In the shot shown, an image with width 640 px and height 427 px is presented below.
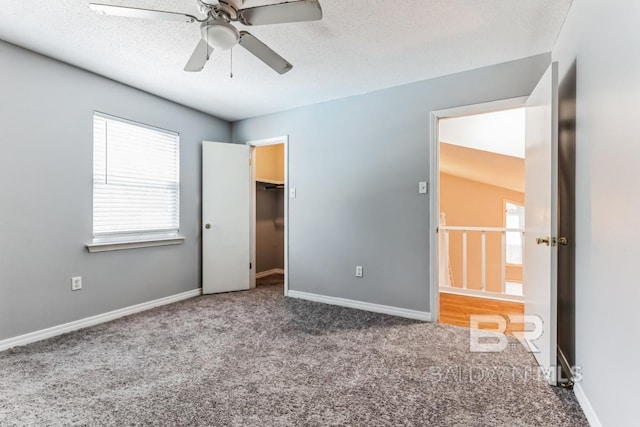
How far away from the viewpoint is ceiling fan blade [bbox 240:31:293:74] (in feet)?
5.94

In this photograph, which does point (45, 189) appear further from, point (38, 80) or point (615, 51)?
point (615, 51)

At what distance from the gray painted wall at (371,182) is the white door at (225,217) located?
2.26 feet

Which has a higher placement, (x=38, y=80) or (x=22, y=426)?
(x=38, y=80)

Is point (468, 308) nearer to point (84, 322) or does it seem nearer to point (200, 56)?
point (200, 56)

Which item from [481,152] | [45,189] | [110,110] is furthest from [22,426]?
[481,152]

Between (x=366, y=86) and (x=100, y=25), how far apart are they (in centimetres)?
224

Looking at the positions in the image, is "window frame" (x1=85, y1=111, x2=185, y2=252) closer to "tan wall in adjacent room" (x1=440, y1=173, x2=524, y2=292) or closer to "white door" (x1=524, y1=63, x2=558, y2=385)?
"white door" (x1=524, y1=63, x2=558, y2=385)

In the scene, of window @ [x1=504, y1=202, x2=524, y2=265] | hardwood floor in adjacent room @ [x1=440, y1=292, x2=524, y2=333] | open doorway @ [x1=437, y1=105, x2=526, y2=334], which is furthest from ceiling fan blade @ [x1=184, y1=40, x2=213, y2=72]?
window @ [x1=504, y1=202, x2=524, y2=265]

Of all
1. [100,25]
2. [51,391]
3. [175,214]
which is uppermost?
[100,25]

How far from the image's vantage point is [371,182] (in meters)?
3.31

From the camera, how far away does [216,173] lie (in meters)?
4.02

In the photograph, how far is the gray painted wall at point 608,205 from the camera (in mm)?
1176

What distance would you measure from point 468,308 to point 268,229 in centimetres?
325

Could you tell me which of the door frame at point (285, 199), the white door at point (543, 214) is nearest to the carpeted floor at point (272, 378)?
the white door at point (543, 214)
